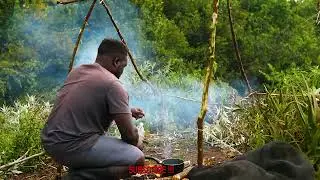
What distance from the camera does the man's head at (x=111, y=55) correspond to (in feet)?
13.9

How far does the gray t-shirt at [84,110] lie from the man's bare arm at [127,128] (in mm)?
Result: 47

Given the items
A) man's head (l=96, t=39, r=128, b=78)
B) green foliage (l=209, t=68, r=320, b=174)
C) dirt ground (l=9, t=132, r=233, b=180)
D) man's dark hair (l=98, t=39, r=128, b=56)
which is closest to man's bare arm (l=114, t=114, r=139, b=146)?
man's head (l=96, t=39, r=128, b=78)

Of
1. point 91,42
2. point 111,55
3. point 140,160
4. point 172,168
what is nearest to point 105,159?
point 140,160

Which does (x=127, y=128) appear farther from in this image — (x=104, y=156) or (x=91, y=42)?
(x=91, y=42)

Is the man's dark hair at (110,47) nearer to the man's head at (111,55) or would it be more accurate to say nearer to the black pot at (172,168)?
the man's head at (111,55)

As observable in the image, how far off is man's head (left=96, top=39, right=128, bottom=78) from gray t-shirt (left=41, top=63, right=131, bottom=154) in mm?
210

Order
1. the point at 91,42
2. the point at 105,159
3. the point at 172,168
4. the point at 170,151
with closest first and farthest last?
the point at 105,159 < the point at 172,168 < the point at 170,151 < the point at 91,42

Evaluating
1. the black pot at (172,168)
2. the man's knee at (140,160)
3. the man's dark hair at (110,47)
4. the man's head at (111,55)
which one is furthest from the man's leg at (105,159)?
the man's dark hair at (110,47)

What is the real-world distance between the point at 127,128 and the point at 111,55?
2.17ft

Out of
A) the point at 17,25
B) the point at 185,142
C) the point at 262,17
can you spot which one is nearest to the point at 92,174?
the point at 185,142

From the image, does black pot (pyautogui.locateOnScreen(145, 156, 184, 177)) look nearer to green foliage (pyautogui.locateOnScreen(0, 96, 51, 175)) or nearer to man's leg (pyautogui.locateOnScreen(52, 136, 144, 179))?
man's leg (pyautogui.locateOnScreen(52, 136, 144, 179))

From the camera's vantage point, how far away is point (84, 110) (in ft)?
12.9

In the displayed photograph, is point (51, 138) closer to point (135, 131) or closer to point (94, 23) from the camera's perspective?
point (135, 131)

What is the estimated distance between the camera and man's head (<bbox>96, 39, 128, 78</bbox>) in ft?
13.9
